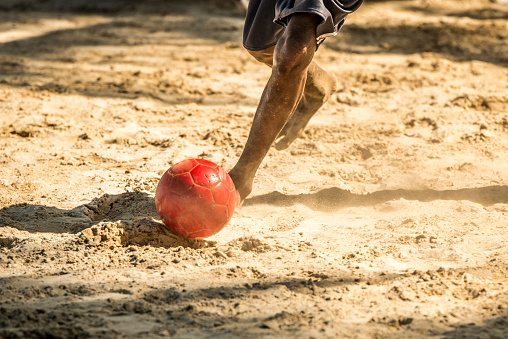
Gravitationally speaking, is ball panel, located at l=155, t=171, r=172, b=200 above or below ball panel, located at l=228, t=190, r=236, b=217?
above

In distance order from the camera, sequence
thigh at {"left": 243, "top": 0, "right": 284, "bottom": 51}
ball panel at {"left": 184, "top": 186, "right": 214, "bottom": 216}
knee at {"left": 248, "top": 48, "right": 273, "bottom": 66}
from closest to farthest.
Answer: ball panel at {"left": 184, "top": 186, "right": 214, "bottom": 216}
thigh at {"left": 243, "top": 0, "right": 284, "bottom": 51}
knee at {"left": 248, "top": 48, "right": 273, "bottom": 66}

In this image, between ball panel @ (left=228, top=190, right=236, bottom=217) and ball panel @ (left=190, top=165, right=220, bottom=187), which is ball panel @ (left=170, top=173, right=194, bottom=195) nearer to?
ball panel @ (left=190, top=165, right=220, bottom=187)

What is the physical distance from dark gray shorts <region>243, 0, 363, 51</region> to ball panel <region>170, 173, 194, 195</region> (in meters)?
0.94

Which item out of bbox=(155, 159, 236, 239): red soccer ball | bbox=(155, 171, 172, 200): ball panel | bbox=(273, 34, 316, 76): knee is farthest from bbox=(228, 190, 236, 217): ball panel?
bbox=(273, 34, 316, 76): knee

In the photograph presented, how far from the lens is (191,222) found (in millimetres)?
2756

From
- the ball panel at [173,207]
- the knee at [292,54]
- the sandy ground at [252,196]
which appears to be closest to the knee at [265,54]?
the knee at [292,54]

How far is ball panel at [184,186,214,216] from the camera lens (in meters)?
2.75

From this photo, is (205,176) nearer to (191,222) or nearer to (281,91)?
(191,222)

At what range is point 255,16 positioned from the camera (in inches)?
129

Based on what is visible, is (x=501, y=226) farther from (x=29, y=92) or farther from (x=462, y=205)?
(x=29, y=92)

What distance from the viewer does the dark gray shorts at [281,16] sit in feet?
9.16

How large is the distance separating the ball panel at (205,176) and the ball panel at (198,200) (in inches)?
1.3

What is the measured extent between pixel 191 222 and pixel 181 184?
0.19m

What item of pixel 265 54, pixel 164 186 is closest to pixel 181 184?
pixel 164 186
